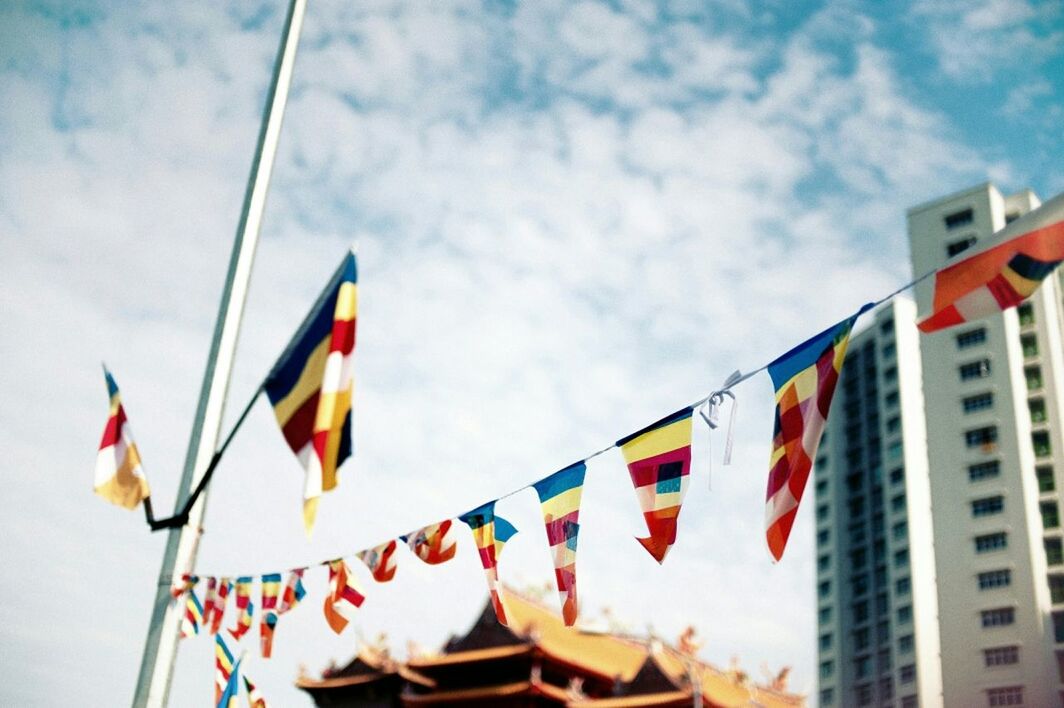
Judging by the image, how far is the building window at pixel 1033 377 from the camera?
5556cm

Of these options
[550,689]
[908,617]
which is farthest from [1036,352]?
[550,689]

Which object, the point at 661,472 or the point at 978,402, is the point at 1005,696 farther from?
the point at 661,472

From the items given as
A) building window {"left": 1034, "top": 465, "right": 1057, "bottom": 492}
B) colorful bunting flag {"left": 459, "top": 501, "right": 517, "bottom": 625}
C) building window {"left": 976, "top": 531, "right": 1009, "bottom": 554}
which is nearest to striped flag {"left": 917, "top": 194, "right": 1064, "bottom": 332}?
colorful bunting flag {"left": 459, "top": 501, "right": 517, "bottom": 625}

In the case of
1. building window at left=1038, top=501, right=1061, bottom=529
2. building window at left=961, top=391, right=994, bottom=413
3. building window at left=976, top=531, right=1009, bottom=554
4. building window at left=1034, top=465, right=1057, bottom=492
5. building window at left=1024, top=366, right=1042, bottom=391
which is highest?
building window at left=1024, top=366, right=1042, bottom=391

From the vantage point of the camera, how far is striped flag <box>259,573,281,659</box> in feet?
43.0

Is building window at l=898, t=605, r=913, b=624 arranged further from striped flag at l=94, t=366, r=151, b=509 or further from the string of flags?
striped flag at l=94, t=366, r=151, b=509

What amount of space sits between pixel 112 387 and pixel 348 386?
295 cm

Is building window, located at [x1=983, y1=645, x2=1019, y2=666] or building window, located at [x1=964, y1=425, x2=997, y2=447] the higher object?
building window, located at [x1=964, y1=425, x2=997, y2=447]

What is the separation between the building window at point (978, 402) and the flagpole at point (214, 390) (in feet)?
180

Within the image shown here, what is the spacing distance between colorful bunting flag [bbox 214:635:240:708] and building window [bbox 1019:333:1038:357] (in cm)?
5369

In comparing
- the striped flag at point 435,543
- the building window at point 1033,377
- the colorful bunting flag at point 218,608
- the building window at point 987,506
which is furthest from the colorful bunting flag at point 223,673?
the building window at point 1033,377

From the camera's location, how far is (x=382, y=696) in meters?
35.1

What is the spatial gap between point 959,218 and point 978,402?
1135 cm

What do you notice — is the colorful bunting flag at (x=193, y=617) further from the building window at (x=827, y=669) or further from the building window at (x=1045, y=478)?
the building window at (x=827, y=669)
